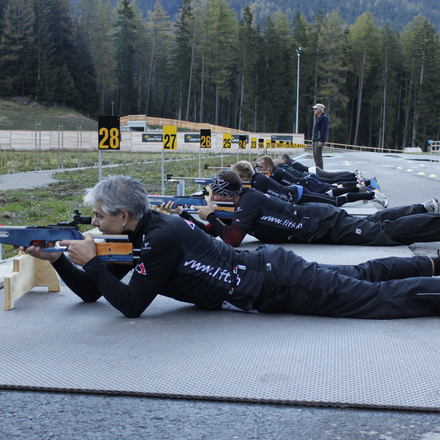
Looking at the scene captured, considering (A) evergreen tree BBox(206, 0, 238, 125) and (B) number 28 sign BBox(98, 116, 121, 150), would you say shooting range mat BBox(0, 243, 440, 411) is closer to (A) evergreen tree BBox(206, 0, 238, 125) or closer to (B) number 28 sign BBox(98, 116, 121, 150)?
(B) number 28 sign BBox(98, 116, 121, 150)

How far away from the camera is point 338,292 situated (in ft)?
11.9

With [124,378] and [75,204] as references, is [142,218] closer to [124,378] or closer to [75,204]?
[124,378]

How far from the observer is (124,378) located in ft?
9.21

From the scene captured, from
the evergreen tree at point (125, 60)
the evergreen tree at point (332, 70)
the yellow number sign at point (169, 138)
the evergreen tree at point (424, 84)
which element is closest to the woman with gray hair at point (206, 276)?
the yellow number sign at point (169, 138)

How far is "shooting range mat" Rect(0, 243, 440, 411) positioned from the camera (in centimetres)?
266

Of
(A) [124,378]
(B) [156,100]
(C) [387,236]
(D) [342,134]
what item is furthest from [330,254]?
(B) [156,100]

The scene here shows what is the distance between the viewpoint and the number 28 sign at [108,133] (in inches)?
291

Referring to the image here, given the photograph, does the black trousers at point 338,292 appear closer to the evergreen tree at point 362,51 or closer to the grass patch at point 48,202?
the grass patch at point 48,202

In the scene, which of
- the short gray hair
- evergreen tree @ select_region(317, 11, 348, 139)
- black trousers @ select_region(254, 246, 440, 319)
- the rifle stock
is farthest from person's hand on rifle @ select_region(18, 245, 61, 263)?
evergreen tree @ select_region(317, 11, 348, 139)

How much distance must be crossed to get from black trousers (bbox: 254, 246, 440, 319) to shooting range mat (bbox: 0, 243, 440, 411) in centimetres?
8

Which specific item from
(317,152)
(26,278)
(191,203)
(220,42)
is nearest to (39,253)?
(26,278)

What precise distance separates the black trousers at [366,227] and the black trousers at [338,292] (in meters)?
2.41

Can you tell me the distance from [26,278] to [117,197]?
4.84 feet

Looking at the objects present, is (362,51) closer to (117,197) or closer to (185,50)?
(185,50)
